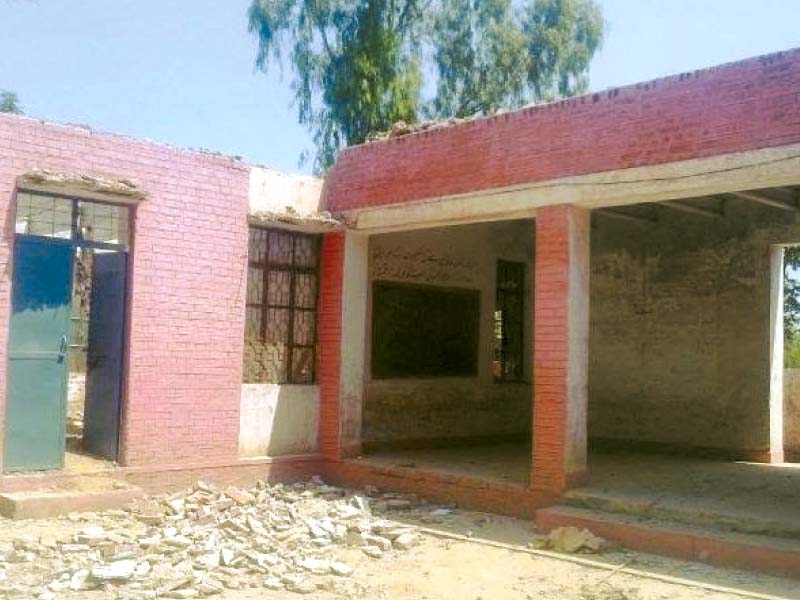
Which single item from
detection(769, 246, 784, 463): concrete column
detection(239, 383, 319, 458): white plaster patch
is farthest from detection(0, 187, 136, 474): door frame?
detection(769, 246, 784, 463): concrete column

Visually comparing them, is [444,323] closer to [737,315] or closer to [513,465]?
[513,465]

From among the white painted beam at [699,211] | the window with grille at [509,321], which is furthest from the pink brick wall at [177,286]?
the white painted beam at [699,211]

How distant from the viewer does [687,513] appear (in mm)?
7469

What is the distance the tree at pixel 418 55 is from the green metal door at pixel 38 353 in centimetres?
1283

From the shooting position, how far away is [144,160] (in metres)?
8.88

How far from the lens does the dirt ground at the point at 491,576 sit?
6094 mm

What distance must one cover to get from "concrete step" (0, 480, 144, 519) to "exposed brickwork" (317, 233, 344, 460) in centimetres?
262

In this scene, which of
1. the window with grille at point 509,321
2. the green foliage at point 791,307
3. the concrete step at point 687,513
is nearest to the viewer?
the concrete step at point 687,513

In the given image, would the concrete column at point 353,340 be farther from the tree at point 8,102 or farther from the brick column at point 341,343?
the tree at point 8,102

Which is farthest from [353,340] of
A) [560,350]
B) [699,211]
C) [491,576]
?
[699,211]

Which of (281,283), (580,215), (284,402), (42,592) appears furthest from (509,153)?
(42,592)

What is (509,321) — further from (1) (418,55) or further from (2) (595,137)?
(1) (418,55)

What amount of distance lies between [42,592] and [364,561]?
8.42ft

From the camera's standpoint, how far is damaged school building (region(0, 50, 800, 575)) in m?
7.83
